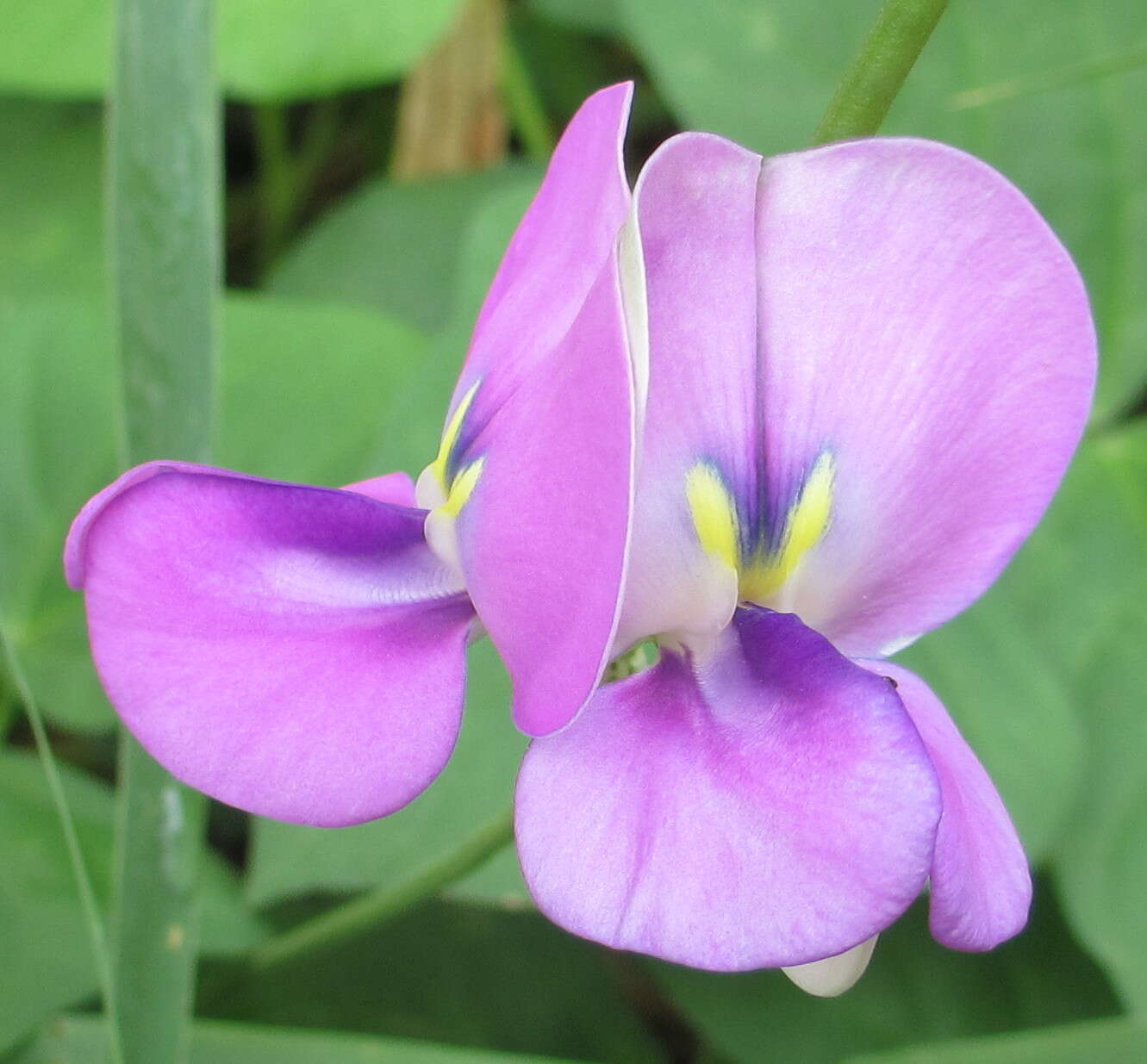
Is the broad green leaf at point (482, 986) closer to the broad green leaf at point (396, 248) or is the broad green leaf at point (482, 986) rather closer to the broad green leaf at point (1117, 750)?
the broad green leaf at point (1117, 750)

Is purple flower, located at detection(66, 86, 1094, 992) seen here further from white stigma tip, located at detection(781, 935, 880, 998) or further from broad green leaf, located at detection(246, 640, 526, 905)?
broad green leaf, located at detection(246, 640, 526, 905)

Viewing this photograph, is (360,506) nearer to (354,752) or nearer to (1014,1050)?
(354,752)

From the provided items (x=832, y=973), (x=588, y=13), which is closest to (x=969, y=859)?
(x=832, y=973)

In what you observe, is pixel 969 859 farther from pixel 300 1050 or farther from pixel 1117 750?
pixel 1117 750

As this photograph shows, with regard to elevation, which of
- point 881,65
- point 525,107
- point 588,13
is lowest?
point 525,107

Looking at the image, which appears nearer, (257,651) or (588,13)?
(257,651)

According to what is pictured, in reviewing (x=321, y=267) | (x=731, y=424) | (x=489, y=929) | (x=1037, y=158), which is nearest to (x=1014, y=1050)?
(x=489, y=929)

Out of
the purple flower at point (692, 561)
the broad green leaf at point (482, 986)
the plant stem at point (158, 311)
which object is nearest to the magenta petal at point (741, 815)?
the purple flower at point (692, 561)
